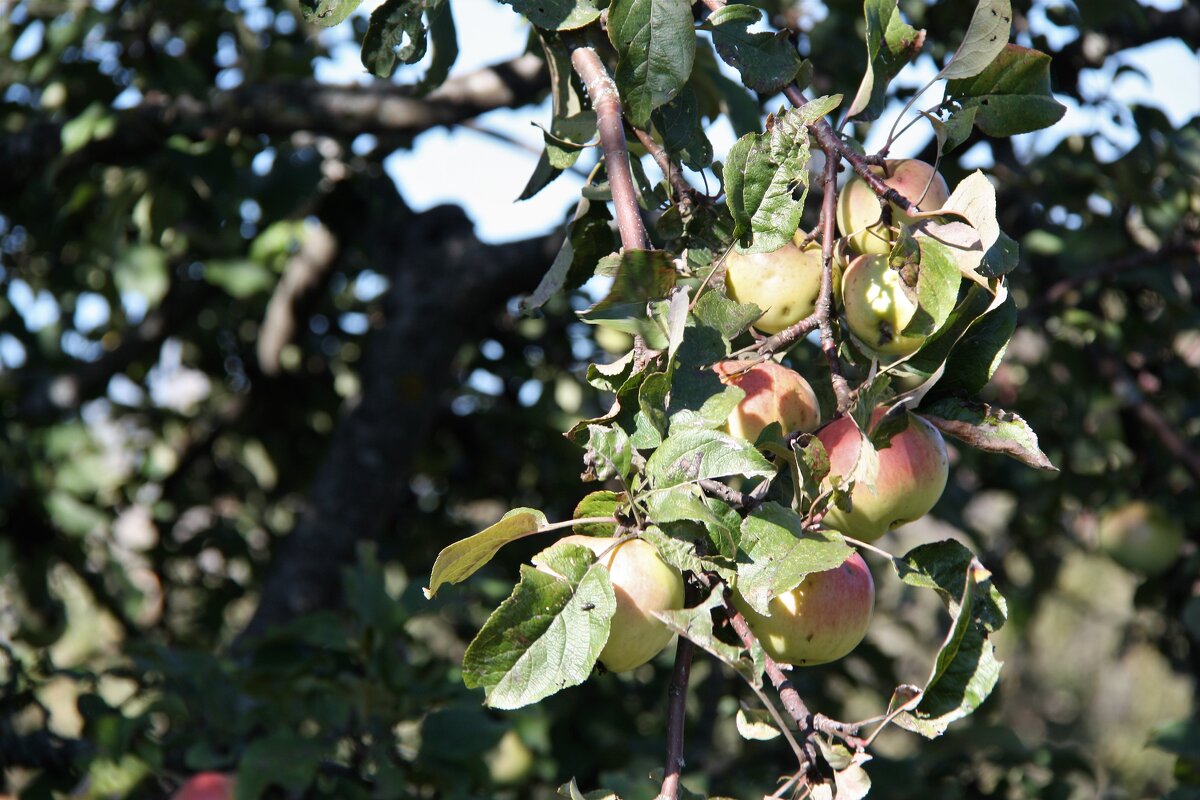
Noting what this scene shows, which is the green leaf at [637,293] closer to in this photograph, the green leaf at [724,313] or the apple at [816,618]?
the green leaf at [724,313]

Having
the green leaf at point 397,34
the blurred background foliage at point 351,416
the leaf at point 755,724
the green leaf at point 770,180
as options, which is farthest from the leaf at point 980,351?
the blurred background foliage at point 351,416

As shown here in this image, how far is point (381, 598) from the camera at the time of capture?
1.34 m

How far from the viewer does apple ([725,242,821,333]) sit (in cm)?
72

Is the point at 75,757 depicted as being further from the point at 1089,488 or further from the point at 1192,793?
the point at 1089,488

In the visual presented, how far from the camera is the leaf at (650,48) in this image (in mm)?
718

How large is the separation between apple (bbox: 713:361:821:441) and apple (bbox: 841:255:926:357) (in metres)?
0.05

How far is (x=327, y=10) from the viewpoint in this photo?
30.7 inches

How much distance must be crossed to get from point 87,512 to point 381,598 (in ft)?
2.49

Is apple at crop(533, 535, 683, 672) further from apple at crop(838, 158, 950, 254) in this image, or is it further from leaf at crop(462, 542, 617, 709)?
apple at crop(838, 158, 950, 254)

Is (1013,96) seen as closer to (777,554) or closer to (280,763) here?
(777,554)

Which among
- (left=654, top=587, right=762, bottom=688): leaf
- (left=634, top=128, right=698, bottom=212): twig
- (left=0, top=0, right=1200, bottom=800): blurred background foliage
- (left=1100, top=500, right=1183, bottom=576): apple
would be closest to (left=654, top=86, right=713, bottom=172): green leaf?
(left=634, top=128, right=698, bottom=212): twig

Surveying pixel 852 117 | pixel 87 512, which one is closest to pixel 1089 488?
pixel 852 117

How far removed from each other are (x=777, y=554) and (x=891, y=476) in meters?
0.14

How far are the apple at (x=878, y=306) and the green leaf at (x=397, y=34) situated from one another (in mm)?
359
